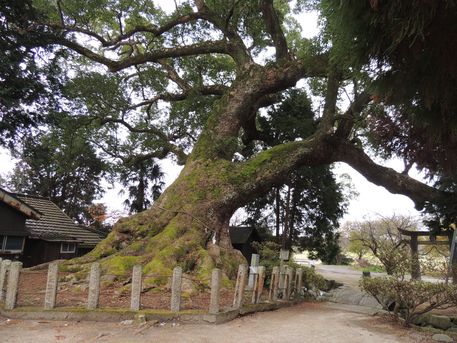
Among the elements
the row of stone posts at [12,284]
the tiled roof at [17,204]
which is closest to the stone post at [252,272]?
the row of stone posts at [12,284]

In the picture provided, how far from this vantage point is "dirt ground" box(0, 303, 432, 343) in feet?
19.5

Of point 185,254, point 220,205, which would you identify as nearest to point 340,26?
point 185,254

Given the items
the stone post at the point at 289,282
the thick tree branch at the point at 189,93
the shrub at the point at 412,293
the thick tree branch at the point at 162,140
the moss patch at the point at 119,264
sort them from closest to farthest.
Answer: the shrub at the point at 412,293, the moss patch at the point at 119,264, the stone post at the point at 289,282, the thick tree branch at the point at 189,93, the thick tree branch at the point at 162,140

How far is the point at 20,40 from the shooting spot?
10648mm

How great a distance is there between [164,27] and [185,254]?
9821 mm

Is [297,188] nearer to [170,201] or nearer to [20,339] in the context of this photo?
[170,201]

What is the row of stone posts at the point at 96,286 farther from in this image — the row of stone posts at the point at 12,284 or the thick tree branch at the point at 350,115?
the thick tree branch at the point at 350,115

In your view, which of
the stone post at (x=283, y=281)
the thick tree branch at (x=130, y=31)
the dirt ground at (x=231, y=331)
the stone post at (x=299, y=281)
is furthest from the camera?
the thick tree branch at (x=130, y=31)

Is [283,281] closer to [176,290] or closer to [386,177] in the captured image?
[176,290]

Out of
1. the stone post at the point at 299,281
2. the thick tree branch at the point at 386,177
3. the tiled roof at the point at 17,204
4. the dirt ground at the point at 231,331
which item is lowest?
the dirt ground at the point at 231,331

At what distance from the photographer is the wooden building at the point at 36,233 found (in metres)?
13.9

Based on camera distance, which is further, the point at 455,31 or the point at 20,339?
the point at 20,339

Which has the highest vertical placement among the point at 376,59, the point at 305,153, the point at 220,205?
the point at 305,153

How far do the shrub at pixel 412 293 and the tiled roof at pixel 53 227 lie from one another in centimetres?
1383
